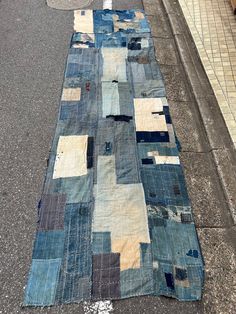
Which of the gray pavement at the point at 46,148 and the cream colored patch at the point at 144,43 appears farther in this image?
the cream colored patch at the point at 144,43

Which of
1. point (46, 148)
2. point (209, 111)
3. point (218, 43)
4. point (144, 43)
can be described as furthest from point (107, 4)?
point (46, 148)

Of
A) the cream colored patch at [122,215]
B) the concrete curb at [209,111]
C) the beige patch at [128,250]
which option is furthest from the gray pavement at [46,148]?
the cream colored patch at [122,215]

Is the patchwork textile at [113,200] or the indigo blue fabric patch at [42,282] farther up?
the patchwork textile at [113,200]

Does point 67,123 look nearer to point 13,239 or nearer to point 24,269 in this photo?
point 13,239

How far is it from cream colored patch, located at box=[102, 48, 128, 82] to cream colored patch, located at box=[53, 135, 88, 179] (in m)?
1.42

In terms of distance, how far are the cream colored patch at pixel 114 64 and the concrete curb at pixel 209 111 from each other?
3.34ft

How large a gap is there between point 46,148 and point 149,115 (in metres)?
1.51

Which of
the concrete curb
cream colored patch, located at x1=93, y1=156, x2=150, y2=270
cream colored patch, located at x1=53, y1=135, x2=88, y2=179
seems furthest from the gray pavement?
cream colored patch, located at x1=93, y1=156, x2=150, y2=270

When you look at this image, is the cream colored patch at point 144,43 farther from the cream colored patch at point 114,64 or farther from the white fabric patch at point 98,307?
the white fabric patch at point 98,307

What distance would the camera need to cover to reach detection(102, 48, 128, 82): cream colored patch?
5.61 meters

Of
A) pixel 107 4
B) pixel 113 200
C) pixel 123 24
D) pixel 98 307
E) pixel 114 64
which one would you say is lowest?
pixel 98 307

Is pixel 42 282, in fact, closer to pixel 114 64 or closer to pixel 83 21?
pixel 114 64

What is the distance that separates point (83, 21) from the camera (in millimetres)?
6938

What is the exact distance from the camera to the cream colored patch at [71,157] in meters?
4.24
